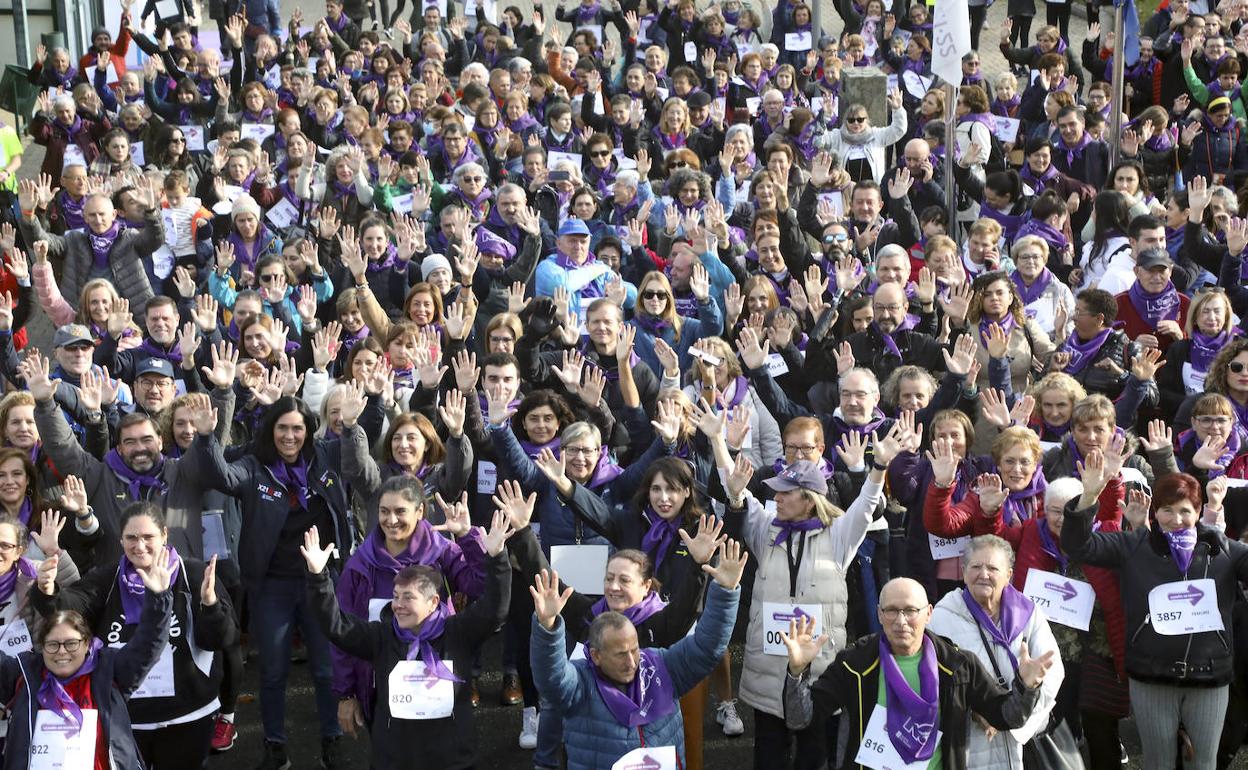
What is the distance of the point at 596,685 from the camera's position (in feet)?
19.2

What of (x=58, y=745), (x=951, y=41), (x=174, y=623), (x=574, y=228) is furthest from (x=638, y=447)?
(x=951, y=41)

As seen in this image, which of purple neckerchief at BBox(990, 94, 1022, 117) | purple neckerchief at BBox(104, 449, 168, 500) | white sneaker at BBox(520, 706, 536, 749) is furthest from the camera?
purple neckerchief at BBox(990, 94, 1022, 117)

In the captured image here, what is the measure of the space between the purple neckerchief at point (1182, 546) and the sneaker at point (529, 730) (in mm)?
2936

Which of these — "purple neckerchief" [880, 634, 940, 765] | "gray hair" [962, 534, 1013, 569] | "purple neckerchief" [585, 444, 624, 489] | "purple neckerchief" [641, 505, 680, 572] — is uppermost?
"purple neckerchief" [585, 444, 624, 489]

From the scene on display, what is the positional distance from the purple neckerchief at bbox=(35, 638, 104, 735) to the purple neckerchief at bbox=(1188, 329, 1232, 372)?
18.7 feet

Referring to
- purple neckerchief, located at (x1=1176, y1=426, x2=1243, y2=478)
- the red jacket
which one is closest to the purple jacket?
purple neckerchief, located at (x1=1176, y1=426, x2=1243, y2=478)

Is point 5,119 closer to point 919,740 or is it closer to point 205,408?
point 205,408

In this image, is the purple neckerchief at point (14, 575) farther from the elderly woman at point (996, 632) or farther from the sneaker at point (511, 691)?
the elderly woman at point (996, 632)

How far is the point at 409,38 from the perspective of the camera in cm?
1742

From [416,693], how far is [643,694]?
3.14 feet

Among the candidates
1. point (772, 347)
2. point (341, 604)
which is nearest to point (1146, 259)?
point (772, 347)

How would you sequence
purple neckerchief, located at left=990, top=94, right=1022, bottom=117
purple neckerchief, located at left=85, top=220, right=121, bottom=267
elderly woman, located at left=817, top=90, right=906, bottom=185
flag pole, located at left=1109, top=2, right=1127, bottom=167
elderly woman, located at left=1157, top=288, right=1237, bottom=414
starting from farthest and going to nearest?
purple neckerchief, located at left=990, top=94, right=1022, bottom=117, elderly woman, located at left=817, top=90, right=906, bottom=185, flag pole, located at left=1109, top=2, right=1127, bottom=167, purple neckerchief, located at left=85, top=220, right=121, bottom=267, elderly woman, located at left=1157, top=288, right=1237, bottom=414

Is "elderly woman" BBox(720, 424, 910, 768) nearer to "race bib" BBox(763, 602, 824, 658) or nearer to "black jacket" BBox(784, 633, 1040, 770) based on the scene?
"race bib" BBox(763, 602, 824, 658)

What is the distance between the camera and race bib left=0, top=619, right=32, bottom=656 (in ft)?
22.0
